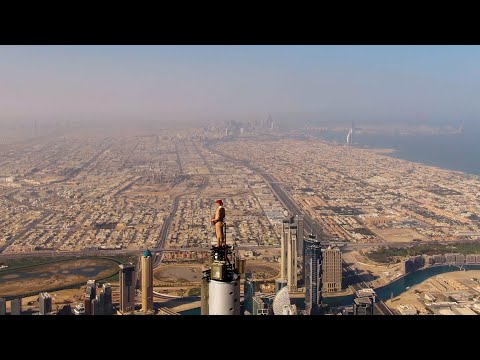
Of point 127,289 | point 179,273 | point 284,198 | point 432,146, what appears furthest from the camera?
point 432,146

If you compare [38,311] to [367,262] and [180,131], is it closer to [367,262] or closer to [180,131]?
[367,262]

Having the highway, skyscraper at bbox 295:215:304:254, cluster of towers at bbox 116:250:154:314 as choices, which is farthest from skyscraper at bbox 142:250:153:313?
skyscraper at bbox 295:215:304:254

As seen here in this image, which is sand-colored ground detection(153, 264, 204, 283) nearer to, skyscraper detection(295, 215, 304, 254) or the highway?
the highway

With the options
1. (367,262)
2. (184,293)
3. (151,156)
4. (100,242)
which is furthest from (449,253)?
(151,156)

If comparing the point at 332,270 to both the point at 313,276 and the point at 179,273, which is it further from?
the point at 179,273

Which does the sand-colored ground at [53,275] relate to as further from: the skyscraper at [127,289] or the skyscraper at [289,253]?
the skyscraper at [289,253]

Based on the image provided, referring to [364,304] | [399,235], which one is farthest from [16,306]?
[399,235]
